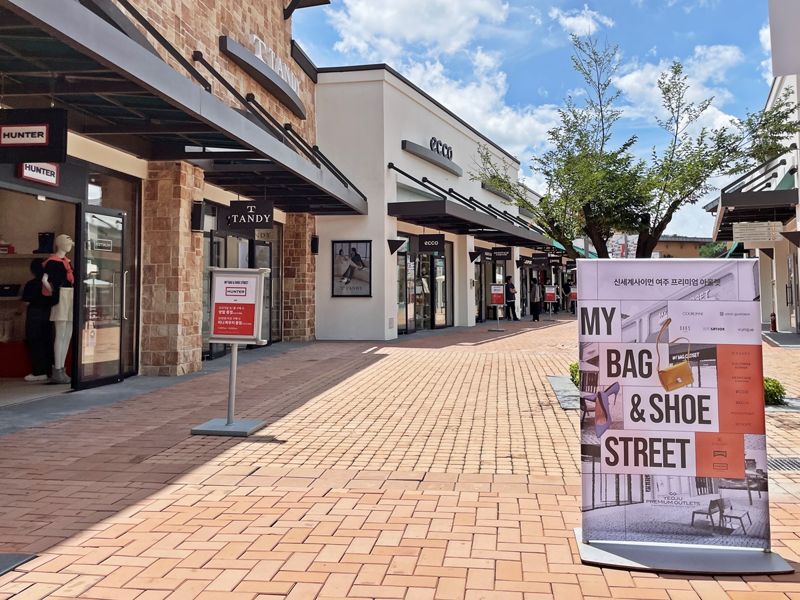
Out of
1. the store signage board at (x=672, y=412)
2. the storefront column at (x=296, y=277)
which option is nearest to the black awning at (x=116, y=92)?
the store signage board at (x=672, y=412)

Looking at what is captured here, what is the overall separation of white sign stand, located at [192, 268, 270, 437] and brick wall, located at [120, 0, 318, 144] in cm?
471

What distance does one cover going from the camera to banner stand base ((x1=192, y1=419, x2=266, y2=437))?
18.5 feet

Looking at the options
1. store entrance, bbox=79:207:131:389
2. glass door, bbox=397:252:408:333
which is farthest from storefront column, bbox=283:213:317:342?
store entrance, bbox=79:207:131:389

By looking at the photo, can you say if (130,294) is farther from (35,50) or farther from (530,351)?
(530,351)

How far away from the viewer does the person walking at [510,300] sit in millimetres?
25067

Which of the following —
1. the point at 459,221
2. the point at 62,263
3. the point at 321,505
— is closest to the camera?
the point at 321,505

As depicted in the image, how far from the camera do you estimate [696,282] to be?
122 inches

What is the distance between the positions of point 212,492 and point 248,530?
30.8 inches

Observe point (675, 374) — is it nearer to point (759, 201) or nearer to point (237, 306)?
point (237, 306)

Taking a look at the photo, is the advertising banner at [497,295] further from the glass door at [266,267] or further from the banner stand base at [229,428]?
the banner stand base at [229,428]

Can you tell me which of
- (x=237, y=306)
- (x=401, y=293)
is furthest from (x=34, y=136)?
(x=401, y=293)

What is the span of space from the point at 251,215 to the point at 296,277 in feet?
15.4

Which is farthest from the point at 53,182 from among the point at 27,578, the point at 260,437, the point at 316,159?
the point at 316,159

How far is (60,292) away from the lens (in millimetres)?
8281
